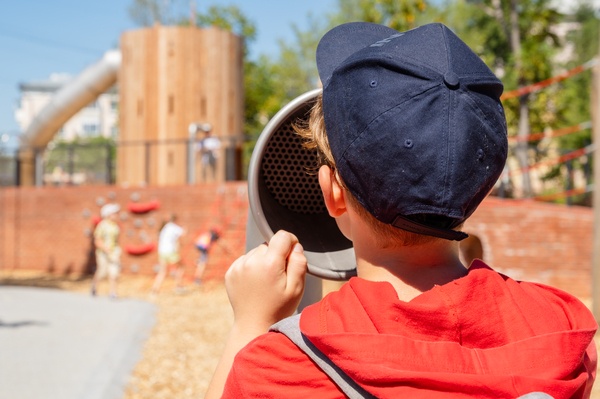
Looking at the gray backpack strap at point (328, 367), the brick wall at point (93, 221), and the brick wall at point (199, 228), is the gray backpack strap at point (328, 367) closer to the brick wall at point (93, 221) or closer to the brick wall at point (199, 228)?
the brick wall at point (199, 228)

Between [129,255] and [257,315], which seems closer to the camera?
[257,315]

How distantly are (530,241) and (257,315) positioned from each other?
463 inches

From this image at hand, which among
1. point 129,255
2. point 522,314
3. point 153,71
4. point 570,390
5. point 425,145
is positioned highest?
point 153,71

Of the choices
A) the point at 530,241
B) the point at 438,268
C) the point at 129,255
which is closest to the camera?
the point at 438,268

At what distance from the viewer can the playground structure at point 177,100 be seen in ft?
54.1

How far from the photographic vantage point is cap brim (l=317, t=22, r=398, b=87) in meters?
1.21

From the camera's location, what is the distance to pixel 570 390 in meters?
1.08

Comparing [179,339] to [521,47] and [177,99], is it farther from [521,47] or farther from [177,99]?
[521,47]

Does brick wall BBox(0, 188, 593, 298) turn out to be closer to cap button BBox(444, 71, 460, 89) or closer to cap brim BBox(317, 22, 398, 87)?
cap brim BBox(317, 22, 398, 87)

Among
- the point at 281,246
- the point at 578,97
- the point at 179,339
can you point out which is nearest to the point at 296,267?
the point at 281,246

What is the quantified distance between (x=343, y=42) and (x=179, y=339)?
24.7ft

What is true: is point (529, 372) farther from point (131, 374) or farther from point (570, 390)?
point (131, 374)

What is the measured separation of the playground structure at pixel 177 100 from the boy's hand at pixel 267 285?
15243mm

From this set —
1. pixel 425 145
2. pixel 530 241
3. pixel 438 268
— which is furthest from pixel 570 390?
pixel 530 241
